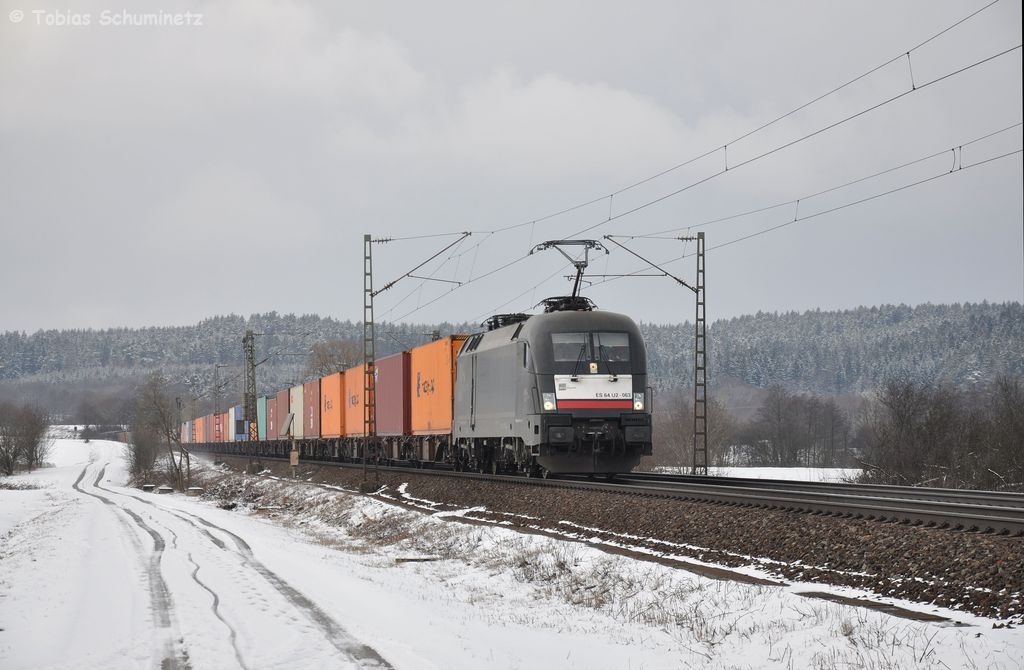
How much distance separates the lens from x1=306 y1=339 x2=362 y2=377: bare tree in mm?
108500

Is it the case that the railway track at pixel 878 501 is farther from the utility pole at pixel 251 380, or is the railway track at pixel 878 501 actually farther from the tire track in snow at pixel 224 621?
the utility pole at pixel 251 380

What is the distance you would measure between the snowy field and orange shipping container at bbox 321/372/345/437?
2755 cm

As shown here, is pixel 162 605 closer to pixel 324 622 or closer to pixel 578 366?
pixel 324 622

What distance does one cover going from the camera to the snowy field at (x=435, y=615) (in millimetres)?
9273

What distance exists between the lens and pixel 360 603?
12758 mm

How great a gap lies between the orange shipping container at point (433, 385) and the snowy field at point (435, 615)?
35.3 feet

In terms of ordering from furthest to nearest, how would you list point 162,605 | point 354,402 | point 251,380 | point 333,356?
point 333,356 < point 251,380 < point 354,402 < point 162,605

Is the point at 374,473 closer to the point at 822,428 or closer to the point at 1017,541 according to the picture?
the point at 1017,541

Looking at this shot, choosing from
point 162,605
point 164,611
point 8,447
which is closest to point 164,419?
point 8,447

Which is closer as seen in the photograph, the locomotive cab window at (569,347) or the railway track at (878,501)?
the railway track at (878,501)

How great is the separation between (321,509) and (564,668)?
2466 centimetres

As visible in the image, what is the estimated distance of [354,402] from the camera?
4475 centimetres

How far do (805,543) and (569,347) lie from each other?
10.7 meters

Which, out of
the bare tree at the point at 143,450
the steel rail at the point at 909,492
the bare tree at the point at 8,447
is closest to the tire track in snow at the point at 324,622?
the steel rail at the point at 909,492
